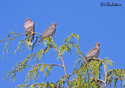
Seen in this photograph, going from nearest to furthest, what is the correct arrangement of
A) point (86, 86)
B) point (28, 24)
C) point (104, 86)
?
point (86, 86), point (104, 86), point (28, 24)

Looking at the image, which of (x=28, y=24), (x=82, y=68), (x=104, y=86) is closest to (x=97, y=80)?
(x=104, y=86)

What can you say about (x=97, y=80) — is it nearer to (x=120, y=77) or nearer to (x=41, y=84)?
(x=120, y=77)

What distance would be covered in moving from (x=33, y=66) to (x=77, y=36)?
0.93m

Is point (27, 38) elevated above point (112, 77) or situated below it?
above

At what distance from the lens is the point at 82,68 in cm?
515

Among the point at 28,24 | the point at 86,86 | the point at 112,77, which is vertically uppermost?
the point at 28,24

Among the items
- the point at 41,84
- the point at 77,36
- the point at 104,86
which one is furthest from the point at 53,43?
the point at 104,86

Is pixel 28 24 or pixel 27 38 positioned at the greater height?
pixel 28 24

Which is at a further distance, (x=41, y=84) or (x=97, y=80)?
(x=97, y=80)

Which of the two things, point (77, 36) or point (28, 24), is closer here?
point (77, 36)

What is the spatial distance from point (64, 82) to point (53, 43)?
74 cm

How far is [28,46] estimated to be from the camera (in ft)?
18.1

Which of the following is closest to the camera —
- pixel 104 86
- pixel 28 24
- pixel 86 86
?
pixel 86 86

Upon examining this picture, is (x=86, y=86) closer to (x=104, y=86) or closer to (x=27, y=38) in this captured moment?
(x=104, y=86)
